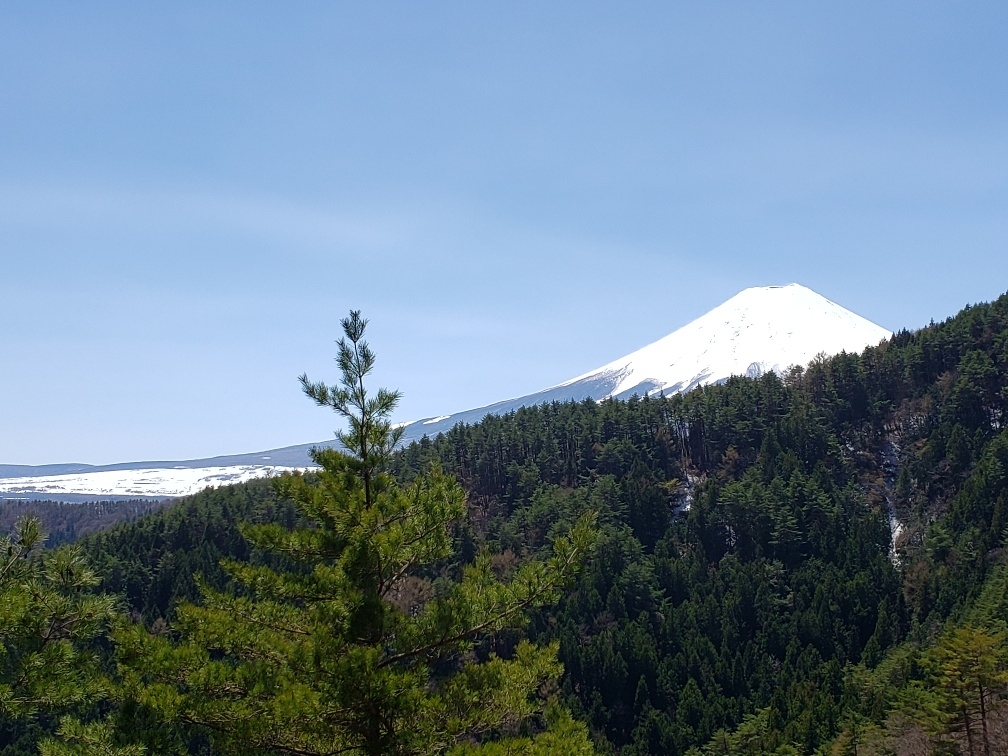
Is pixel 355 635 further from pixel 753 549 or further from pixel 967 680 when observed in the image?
pixel 753 549

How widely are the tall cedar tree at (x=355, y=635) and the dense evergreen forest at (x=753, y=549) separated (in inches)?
1239

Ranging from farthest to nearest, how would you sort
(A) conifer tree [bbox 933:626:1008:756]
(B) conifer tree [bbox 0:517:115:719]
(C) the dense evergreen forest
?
(C) the dense evergreen forest
(A) conifer tree [bbox 933:626:1008:756]
(B) conifer tree [bbox 0:517:115:719]

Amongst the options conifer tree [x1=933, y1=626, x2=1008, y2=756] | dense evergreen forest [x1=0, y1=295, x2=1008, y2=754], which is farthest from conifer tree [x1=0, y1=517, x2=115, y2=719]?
conifer tree [x1=933, y1=626, x2=1008, y2=756]

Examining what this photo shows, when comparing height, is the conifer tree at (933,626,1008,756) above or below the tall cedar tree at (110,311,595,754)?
below

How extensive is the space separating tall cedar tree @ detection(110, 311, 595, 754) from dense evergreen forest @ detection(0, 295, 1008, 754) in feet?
103

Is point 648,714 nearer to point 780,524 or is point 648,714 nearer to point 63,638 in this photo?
point 780,524

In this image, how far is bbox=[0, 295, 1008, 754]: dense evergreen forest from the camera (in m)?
67.5

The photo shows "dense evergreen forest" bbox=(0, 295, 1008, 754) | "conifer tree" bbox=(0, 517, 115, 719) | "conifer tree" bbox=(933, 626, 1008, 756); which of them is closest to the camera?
"conifer tree" bbox=(0, 517, 115, 719)

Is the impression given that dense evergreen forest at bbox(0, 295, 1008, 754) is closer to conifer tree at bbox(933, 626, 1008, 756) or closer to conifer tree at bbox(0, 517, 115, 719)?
conifer tree at bbox(933, 626, 1008, 756)

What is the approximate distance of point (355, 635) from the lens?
522 inches

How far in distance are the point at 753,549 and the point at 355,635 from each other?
94793 mm

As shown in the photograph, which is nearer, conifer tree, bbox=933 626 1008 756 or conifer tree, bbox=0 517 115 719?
conifer tree, bbox=0 517 115 719

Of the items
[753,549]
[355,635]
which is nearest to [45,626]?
[355,635]

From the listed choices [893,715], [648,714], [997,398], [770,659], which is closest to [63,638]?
[893,715]
